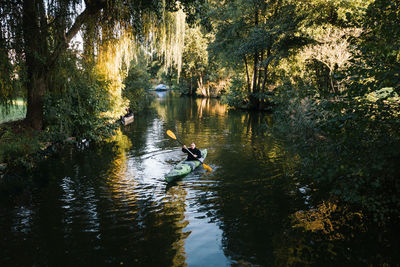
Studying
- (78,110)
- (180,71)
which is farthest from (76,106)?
(180,71)

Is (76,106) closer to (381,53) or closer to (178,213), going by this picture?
(178,213)

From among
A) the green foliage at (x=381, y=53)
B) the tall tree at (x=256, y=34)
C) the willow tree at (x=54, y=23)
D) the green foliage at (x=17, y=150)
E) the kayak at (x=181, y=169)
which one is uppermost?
the tall tree at (x=256, y=34)

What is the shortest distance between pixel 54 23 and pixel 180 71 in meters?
4.58

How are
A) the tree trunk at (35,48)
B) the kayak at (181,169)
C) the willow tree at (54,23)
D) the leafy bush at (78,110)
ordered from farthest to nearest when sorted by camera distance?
the leafy bush at (78,110)
the kayak at (181,169)
the tree trunk at (35,48)
the willow tree at (54,23)

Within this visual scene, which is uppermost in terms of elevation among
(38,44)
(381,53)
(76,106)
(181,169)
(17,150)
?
(38,44)

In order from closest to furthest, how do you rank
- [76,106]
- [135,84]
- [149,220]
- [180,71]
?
[149,220] → [180,71] → [76,106] → [135,84]

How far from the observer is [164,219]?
22.8 feet

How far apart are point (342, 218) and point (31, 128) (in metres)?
11.5

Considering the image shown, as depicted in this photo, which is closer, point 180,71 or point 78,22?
point 78,22

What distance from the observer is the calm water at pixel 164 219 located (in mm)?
5430

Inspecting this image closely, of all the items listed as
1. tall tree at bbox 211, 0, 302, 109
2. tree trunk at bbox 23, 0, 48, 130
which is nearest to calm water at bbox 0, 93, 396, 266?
tree trunk at bbox 23, 0, 48, 130

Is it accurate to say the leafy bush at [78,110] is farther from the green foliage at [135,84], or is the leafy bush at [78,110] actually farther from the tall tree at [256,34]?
the tall tree at [256,34]

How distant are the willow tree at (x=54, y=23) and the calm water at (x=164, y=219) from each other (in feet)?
12.7

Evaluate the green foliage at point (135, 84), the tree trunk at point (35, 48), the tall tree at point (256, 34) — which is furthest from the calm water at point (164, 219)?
the green foliage at point (135, 84)
